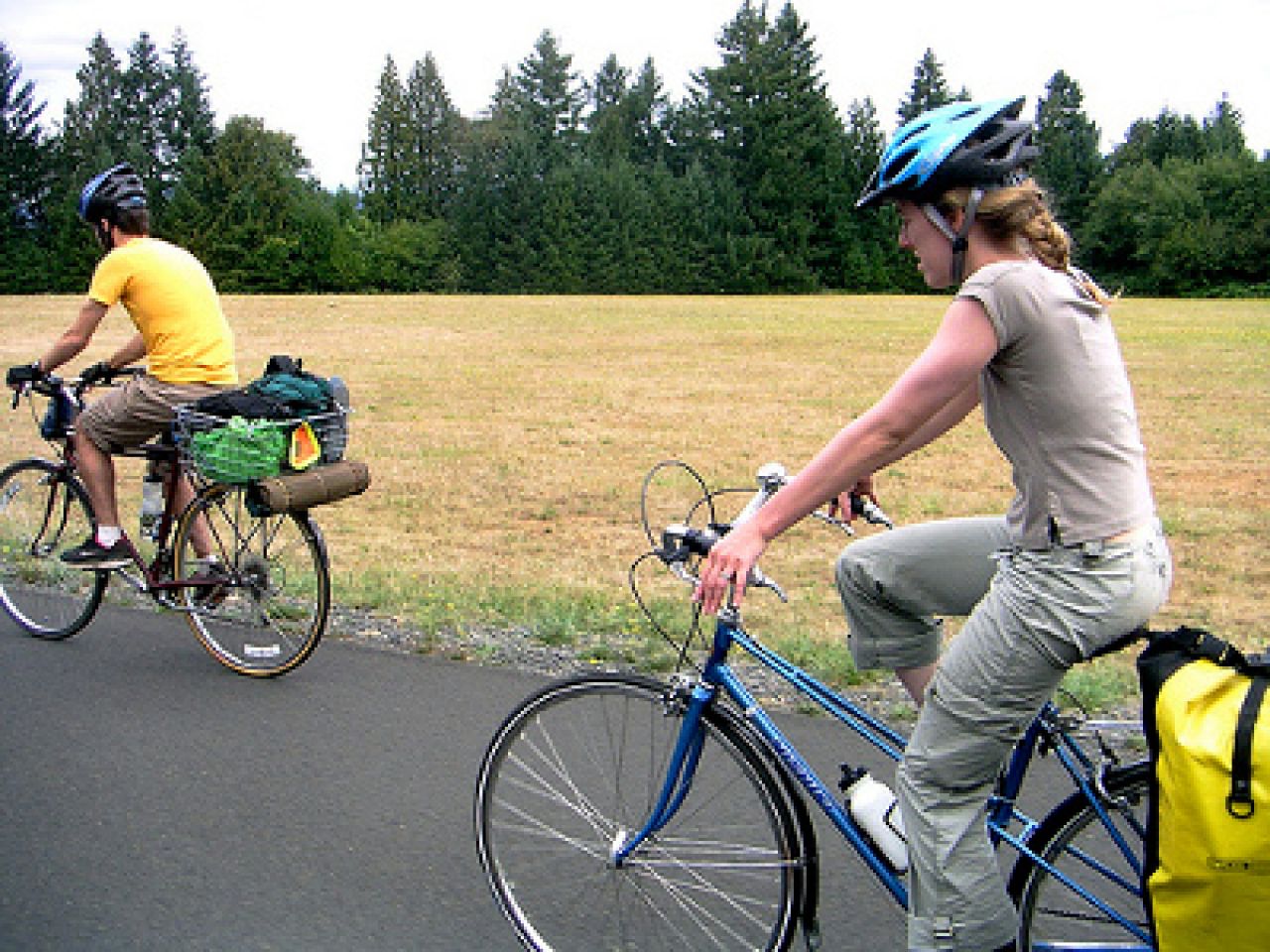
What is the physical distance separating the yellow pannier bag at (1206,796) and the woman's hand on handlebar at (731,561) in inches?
30.9

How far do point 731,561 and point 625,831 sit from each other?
1040 millimetres

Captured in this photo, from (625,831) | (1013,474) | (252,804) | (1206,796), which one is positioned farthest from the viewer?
(252,804)

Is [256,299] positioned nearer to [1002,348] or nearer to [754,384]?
[754,384]

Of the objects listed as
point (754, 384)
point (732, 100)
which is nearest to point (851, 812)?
point (754, 384)

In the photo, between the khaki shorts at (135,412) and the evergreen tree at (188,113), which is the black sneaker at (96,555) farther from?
the evergreen tree at (188,113)

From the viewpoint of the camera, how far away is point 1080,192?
88375 millimetres

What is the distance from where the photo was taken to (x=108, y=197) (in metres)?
6.20

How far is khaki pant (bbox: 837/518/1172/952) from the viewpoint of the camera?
2.74 m

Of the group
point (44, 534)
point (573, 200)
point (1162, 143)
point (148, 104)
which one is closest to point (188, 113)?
point (148, 104)

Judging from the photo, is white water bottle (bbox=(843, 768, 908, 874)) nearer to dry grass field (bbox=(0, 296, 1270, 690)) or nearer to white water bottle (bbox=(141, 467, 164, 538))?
dry grass field (bbox=(0, 296, 1270, 690))

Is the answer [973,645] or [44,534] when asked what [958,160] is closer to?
[973,645]

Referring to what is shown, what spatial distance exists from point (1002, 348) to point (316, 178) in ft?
282

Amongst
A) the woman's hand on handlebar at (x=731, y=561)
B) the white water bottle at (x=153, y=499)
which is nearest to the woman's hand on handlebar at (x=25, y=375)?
the white water bottle at (x=153, y=499)

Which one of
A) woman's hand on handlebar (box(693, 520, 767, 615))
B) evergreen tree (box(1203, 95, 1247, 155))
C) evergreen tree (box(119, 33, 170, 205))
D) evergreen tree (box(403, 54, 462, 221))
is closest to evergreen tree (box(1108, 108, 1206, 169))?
evergreen tree (box(1203, 95, 1247, 155))
